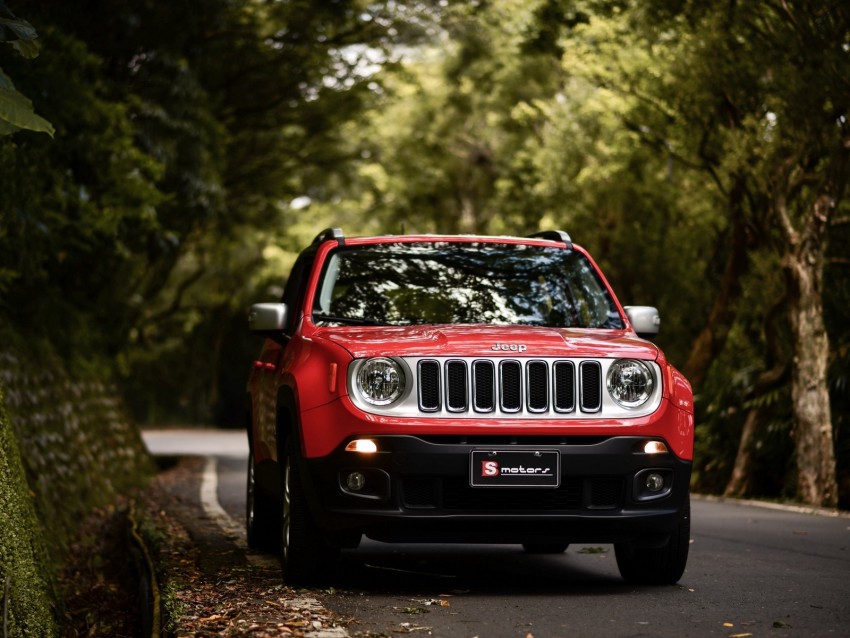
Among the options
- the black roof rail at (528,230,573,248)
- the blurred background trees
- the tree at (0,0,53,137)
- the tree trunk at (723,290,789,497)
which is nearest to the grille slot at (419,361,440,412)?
the black roof rail at (528,230,573,248)

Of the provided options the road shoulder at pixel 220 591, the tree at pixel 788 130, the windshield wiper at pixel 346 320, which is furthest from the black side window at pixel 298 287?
the tree at pixel 788 130

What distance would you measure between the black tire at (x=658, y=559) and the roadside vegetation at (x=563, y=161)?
396 cm

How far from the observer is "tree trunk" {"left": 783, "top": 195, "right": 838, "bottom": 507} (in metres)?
16.2

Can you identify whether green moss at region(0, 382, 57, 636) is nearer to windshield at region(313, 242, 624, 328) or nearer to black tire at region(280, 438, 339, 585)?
black tire at region(280, 438, 339, 585)

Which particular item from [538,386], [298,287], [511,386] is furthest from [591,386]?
[298,287]

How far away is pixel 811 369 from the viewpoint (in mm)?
16359

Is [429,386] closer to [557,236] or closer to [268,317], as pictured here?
[268,317]

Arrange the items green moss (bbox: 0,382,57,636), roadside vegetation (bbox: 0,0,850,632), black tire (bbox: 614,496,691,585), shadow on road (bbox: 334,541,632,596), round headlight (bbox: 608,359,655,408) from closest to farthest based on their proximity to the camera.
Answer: green moss (bbox: 0,382,57,636) < round headlight (bbox: 608,359,655,408) < black tire (bbox: 614,496,691,585) < shadow on road (bbox: 334,541,632,596) < roadside vegetation (bbox: 0,0,850,632)

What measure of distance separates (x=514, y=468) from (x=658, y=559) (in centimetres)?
136

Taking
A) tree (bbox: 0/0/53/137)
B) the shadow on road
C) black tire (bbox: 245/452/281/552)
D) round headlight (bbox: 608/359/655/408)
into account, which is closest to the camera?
tree (bbox: 0/0/53/137)

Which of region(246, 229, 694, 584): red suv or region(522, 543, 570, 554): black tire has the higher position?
region(246, 229, 694, 584): red suv

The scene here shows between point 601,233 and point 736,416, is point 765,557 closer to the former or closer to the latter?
point 736,416

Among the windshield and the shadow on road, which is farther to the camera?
the windshield

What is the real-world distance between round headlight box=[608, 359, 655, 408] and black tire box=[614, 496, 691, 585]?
2.21ft
